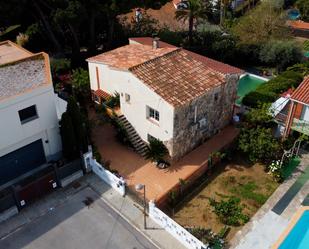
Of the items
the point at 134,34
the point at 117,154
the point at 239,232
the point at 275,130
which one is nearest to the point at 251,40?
the point at 134,34

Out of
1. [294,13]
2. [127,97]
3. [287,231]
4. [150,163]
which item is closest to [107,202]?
[150,163]

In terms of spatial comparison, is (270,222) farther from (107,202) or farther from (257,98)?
(257,98)

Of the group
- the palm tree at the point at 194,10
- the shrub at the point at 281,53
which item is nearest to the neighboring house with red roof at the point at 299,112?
the shrub at the point at 281,53

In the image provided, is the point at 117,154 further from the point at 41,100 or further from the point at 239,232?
the point at 239,232

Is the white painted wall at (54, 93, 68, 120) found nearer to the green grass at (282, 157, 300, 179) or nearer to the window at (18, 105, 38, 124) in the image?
the window at (18, 105, 38, 124)

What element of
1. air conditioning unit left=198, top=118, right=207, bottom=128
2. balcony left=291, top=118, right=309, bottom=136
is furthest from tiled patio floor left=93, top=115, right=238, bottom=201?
balcony left=291, top=118, right=309, bottom=136

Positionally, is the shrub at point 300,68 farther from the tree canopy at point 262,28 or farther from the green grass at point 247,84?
the tree canopy at point 262,28
